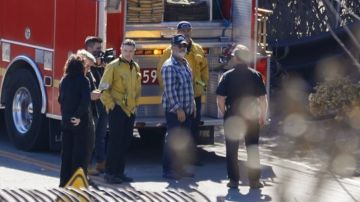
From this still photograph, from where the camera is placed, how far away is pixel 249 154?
1116 cm

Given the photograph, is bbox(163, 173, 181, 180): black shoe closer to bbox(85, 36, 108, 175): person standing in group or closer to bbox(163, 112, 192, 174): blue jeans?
bbox(163, 112, 192, 174): blue jeans

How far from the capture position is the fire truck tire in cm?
1311

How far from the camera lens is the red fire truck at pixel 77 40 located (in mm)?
12406

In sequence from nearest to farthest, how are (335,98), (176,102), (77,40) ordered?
1. (176,102)
2. (77,40)
3. (335,98)

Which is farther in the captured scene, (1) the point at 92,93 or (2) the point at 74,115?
(1) the point at 92,93

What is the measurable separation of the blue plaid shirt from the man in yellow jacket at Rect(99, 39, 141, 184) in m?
0.34

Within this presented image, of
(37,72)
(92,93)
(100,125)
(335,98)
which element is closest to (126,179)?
(100,125)

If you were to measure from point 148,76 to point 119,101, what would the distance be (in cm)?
157

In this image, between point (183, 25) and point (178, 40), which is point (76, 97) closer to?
point (178, 40)

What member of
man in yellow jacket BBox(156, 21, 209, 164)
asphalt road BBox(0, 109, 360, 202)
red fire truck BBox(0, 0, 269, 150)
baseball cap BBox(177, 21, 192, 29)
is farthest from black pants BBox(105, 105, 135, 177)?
baseball cap BBox(177, 21, 192, 29)

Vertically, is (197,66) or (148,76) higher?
(197,66)

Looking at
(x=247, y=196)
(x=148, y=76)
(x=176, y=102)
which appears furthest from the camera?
(x=148, y=76)

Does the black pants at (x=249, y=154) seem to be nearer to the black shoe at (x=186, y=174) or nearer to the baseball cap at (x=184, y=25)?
the black shoe at (x=186, y=174)

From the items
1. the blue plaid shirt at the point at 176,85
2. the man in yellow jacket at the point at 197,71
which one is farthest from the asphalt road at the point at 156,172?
the blue plaid shirt at the point at 176,85
